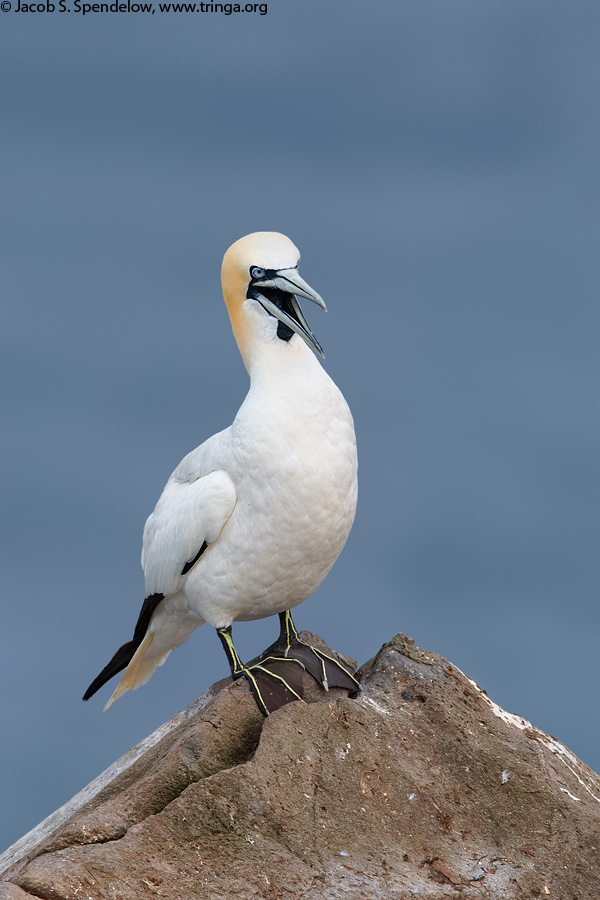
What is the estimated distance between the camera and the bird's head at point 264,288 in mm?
9016

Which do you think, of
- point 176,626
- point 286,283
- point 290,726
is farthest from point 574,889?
point 286,283

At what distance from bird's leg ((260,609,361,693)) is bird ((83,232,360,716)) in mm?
17

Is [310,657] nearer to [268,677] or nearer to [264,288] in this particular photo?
[268,677]

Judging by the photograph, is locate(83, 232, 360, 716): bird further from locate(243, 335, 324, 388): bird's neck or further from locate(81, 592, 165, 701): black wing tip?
locate(81, 592, 165, 701): black wing tip

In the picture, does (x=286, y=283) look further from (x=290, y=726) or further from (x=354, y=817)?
(x=354, y=817)

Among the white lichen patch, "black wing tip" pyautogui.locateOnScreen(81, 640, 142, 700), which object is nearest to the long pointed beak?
the white lichen patch

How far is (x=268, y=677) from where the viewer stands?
950cm

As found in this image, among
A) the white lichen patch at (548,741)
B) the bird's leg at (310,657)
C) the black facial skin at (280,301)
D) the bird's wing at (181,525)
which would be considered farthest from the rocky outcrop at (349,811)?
the black facial skin at (280,301)

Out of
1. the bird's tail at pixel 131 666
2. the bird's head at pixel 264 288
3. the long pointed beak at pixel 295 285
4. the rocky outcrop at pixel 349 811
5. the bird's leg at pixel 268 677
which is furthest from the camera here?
the bird's tail at pixel 131 666

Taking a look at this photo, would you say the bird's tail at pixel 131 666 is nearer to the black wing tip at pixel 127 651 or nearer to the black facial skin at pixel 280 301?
the black wing tip at pixel 127 651

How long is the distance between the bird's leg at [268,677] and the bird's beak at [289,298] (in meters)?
2.22

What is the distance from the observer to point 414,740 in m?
9.13

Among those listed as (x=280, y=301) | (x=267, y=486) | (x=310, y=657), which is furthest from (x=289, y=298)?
(x=310, y=657)

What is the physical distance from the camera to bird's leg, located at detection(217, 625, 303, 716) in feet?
30.4
